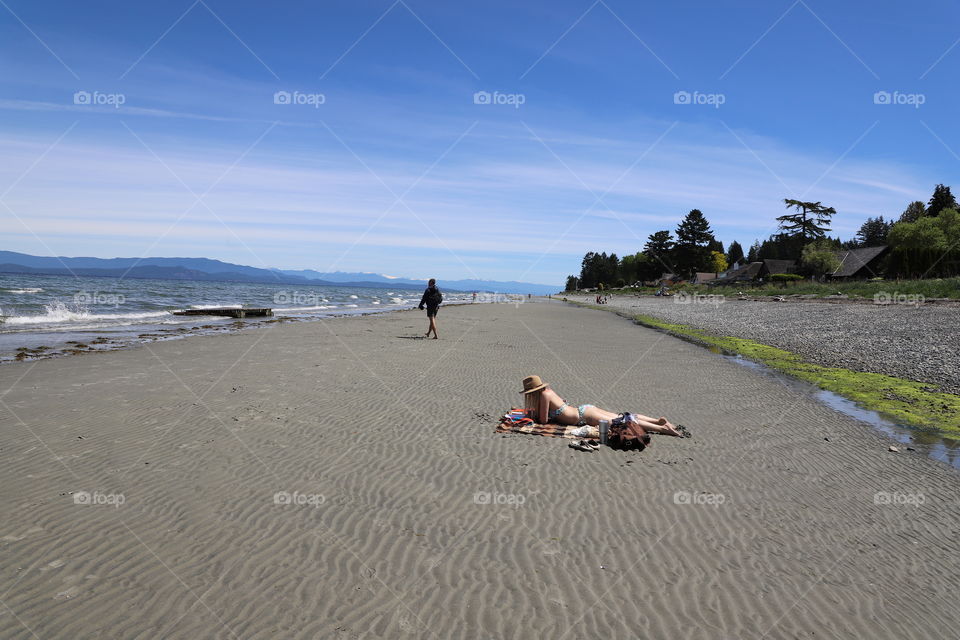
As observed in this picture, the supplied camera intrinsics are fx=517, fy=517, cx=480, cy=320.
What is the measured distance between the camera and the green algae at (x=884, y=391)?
11.0 m

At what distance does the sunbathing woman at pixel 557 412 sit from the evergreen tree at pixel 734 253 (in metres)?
179

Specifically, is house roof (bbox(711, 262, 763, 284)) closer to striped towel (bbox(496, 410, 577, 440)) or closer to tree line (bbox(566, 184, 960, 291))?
tree line (bbox(566, 184, 960, 291))

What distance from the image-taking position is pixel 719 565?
16.8 ft

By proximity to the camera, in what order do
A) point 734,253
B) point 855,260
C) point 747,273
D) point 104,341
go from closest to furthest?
point 104,341 → point 855,260 → point 747,273 → point 734,253

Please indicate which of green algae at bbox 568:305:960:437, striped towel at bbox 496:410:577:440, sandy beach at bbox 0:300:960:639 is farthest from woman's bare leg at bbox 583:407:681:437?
green algae at bbox 568:305:960:437

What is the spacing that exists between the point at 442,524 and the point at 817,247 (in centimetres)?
9217

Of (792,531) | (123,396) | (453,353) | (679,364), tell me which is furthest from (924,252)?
(123,396)

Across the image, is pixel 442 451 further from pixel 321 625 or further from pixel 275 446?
pixel 321 625

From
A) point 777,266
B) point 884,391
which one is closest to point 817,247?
point 777,266

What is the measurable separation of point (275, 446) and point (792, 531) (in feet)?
23.9

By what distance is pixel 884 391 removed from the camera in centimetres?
1357

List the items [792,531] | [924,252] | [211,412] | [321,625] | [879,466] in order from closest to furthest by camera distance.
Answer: [321,625] → [792,531] → [879,466] → [211,412] → [924,252]

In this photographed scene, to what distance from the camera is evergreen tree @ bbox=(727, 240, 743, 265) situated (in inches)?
6703

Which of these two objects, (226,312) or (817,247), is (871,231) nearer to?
(817,247)
